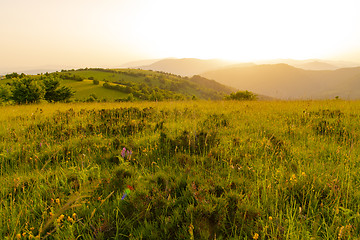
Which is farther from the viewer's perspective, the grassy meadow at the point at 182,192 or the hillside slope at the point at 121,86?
the hillside slope at the point at 121,86

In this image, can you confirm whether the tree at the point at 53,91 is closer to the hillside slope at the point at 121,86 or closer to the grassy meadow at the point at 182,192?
the hillside slope at the point at 121,86

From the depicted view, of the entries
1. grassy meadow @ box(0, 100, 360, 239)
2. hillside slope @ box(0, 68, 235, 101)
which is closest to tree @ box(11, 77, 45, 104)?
hillside slope @ box(0, 68, 235, 101)

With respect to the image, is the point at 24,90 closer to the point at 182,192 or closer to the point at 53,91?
the point at 53,91

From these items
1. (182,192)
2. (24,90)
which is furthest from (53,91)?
(182,192)

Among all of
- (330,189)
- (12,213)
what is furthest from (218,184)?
(12,213)

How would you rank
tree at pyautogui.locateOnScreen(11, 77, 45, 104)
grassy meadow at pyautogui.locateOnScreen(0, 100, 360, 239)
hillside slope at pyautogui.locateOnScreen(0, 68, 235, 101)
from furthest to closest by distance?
hillside slope at pyautogui.locateOnScreen(0, 68, 235, 101) → tree at pyautogui.locateOnScreen(11, 77, 45, 104) → grassy meadow at pyautogui.locateOnScreen(0, 100, 360, 239)

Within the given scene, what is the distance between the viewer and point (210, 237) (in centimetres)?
162

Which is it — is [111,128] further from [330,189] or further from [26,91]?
[26,91]

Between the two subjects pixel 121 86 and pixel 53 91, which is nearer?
pixel 53 91

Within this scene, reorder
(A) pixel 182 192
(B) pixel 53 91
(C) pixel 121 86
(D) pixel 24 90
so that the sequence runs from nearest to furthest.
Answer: (A) pixel 182 192, (D) pixel 24 90, (B) pixel 53 91, (C) pixel 121 86

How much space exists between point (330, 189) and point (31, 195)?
3879 millimetres

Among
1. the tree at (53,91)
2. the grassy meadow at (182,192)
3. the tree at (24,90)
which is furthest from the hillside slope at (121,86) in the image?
the grassy meadow at (182,192)

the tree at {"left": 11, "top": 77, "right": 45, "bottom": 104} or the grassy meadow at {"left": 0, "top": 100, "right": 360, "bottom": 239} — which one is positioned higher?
the tree at {"left": 11, "top": 77, "right": 45, "bottom": 104}

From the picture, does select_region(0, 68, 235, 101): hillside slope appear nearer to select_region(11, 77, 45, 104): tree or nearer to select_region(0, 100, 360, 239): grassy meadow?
select_region(11, 77, 45, 104): tree
